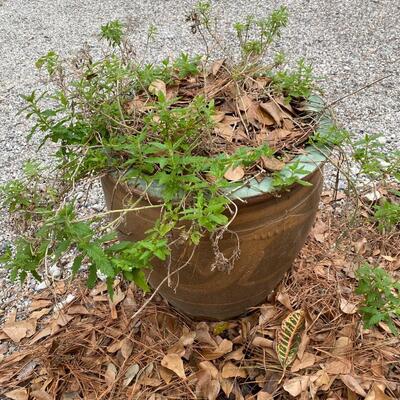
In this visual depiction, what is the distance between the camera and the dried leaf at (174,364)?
5.65ft

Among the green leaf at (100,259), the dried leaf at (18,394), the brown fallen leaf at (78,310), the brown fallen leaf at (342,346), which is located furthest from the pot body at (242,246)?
the dried leaf at (18,394)

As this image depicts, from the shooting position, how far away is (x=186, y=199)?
1.33 m

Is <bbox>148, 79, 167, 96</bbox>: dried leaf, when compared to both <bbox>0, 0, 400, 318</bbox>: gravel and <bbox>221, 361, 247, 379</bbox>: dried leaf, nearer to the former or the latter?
<bbox>221, 361, 247, 379</bbox>: dried leaf

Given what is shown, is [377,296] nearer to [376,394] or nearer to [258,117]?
[376,394]

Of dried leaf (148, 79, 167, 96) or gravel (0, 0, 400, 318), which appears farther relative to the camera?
gravel (0, 0, 400, 318)

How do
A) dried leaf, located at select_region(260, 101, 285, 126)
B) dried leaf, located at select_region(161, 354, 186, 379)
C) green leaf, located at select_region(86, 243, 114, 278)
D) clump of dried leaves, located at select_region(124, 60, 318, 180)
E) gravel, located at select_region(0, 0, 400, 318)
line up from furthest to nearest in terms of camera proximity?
gravel, located at select_region(0, 0, 400, 318) < dried leaf, located at select_region(161, 354, 186, 379) < dried leaf, located at select_region(260, 101, 285, 126) < clump of dried leaves, located at select_region(124, 60, 318, 180) < green leaf, located at select_region(86, 243, 114, 278)

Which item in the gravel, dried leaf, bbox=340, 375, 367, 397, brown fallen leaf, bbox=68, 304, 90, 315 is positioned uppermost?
the gravel

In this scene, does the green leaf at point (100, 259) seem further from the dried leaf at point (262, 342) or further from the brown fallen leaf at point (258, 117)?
the dried leaf at point (262, 342)

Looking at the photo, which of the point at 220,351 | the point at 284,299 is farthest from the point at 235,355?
the point at 284,299

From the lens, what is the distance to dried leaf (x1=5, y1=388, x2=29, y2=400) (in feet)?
5.85

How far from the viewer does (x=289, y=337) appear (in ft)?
5.74

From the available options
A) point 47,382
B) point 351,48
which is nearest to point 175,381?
point 47,382

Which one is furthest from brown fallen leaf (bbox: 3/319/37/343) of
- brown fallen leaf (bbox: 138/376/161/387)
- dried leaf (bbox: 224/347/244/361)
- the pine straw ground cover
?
dried leaf (bbox: 224/347/244/361)

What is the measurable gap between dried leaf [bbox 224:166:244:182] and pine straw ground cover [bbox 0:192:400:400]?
21.3 inches
